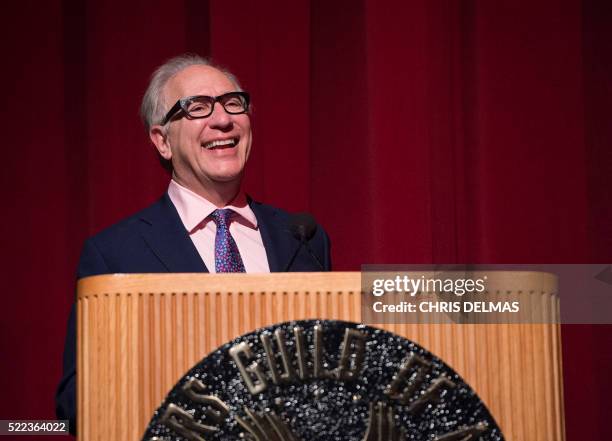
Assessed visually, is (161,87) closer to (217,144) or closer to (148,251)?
(217,144)

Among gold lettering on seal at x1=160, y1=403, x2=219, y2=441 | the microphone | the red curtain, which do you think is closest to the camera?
gold lettering on seal at x1=160, y1=403, x2=219, y2=441

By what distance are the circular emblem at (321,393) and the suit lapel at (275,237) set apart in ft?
1.93

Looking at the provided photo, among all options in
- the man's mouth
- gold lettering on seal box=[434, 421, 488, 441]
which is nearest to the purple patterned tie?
the man's mouth

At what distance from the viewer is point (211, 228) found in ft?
5.76

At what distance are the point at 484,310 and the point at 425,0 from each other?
130 cm

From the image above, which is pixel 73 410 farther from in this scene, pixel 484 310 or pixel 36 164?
pixel 36 164

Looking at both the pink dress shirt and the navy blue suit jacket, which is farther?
the pink dress shirt

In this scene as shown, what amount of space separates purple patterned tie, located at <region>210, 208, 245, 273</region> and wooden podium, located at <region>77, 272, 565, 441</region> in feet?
1.56

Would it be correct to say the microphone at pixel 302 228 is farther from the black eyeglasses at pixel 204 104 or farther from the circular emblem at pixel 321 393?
the black eyeglasses at pixel 204 104

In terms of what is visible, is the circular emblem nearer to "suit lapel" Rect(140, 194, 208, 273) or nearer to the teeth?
"suit lapel" Rect(140, 194, 208, 273)

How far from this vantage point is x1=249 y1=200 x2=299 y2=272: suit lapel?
174cm

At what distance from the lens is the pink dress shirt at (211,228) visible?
171 cm

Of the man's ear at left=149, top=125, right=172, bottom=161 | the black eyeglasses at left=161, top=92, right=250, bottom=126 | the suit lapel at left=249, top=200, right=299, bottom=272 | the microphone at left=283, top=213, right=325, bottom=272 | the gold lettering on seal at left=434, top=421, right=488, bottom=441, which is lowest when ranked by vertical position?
the gold lettering on seal at left=434, top=421, right=488, bottom=441

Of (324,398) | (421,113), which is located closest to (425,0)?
(421,113)
